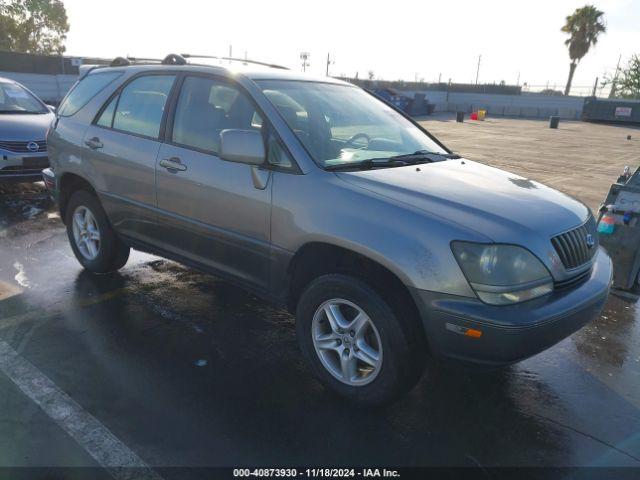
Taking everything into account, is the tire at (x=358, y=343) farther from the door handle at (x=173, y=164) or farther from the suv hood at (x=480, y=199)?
the door handle at (x=173, y=164)

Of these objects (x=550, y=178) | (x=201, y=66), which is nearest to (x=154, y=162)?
(x=201, y=66)

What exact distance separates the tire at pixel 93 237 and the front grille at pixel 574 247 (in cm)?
351

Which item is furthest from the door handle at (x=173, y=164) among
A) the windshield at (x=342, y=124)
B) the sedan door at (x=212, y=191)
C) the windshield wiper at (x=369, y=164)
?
the windshield wiper at (x=369, y=164)

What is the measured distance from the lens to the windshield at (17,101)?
26.9 feet

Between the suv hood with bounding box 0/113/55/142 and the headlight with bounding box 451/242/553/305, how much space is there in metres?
7.01

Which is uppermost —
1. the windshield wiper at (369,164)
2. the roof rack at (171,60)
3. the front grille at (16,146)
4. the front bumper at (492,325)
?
the roof rack at (171,60)

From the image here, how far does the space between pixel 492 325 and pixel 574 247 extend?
0.84m

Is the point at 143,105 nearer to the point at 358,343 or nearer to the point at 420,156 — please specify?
the point at 420,156

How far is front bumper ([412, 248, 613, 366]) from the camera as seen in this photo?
2.46m

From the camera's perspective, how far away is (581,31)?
1884 inches

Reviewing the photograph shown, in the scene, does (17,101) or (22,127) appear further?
(17,101)

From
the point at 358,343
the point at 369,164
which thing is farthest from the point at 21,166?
the point at 358,343

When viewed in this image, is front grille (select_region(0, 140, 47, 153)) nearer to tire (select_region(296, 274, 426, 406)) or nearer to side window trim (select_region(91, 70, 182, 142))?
side window trim (select_region(91, 70, 182, 142))

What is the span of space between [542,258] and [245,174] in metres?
Result: 1.78
